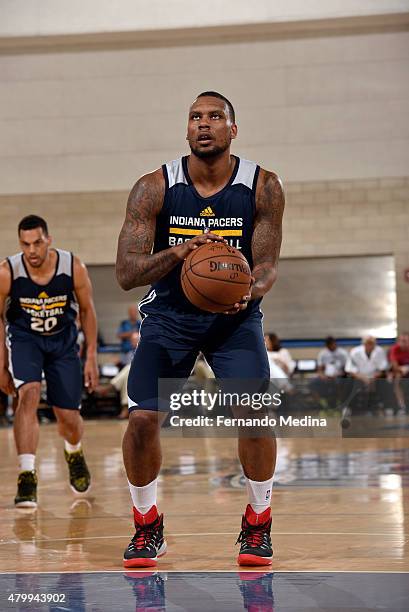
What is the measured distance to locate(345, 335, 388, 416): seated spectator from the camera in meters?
15.5

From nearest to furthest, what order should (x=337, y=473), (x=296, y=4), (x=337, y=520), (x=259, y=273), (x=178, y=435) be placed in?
(x=259, y=273) < (x=337, y=520) < (x=337, y=473) < (x=178, y=435) < (x=296, y=4)

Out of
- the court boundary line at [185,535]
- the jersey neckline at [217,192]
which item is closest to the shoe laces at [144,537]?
the court boundary line at [185,535]

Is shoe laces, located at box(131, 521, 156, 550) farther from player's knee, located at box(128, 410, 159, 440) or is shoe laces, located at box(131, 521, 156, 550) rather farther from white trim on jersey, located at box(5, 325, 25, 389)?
white trim on jersey, located at box(5, 325, 25, 389)

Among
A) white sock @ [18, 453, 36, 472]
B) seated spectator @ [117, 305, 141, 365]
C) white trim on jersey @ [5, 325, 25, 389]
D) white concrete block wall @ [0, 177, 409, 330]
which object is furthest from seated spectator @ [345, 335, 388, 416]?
white sock @ [18, 453, 36, 472]

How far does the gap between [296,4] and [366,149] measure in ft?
8.77

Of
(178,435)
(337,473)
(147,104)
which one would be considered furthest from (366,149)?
(337,473)

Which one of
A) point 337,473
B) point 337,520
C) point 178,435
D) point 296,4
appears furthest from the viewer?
point 296,4

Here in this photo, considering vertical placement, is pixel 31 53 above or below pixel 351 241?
above

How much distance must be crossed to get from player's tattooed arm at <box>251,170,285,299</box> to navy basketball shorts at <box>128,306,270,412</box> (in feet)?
0.79

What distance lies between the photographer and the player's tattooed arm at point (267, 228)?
4.63m

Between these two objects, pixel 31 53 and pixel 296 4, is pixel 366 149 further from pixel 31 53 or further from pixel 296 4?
pixel 31 53

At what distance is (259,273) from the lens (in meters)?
4.57

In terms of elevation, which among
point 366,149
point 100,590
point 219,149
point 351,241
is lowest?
point 100,590

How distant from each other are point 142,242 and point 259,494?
1196mm
